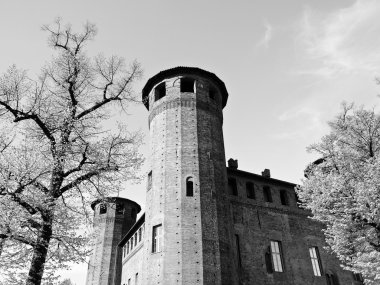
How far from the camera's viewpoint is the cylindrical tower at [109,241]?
94.2ft

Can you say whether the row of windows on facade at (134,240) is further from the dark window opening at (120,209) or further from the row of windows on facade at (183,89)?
the row of windows on facade at (183,89)

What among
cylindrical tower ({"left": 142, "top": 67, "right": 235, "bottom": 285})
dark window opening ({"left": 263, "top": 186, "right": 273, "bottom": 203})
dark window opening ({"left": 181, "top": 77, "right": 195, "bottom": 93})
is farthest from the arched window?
dark window opening ({"left": 181, "top": 77, "right": 195, "bottom": 93})

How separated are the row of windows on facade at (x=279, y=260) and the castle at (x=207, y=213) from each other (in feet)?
0.19

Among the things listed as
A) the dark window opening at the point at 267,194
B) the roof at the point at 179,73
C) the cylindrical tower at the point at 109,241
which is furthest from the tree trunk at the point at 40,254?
the cylindrical tower at the point at 109,241

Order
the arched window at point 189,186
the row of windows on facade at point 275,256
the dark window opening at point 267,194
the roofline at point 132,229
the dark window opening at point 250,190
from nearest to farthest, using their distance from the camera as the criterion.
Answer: the row of windows on facade at point 275,256 < the arched window at point 189,186 < the dark window opening at point 250,190 < the dark window opening at point 267,194 < the roofline at point 132,229

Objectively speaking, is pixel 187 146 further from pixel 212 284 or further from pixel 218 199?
pixel 212 284

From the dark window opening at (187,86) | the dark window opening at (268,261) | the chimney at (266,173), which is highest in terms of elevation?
the dark window opening at (187,86)

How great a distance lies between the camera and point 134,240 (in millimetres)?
23797

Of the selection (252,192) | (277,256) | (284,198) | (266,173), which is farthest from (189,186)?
(284,198)

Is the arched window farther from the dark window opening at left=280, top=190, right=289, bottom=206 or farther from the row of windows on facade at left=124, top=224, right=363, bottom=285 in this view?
the dark window opening at left=280, top=190, right=289, bottom=206

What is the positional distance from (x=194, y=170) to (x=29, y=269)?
8.87 meters

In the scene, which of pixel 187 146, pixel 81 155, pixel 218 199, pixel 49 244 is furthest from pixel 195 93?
pixel 49 244

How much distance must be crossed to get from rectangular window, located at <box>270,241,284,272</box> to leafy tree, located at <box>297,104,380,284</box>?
4.13 meters

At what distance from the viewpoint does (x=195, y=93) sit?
62.2 ft
